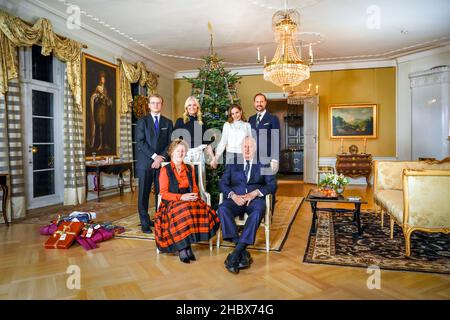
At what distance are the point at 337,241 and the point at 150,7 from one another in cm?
430

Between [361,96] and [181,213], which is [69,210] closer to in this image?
[181,213]

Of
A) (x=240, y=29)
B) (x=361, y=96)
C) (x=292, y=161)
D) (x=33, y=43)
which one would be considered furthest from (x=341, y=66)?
(x=33, y=43)

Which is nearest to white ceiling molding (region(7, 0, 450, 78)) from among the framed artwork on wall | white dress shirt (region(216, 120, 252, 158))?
the framed artwork on wall

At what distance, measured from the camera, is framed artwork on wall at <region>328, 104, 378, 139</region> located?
8.54 meters

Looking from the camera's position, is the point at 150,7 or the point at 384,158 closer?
the point at 150,7

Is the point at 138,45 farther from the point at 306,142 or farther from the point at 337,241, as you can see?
the point at 337,241

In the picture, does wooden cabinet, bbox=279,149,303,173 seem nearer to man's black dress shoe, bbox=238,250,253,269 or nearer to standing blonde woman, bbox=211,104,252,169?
standing blonde woman, bbox=211,104,252,169

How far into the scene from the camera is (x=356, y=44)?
7.14 meters

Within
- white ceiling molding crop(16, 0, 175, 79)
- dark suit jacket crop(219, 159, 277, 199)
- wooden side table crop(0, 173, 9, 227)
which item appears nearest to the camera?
dark suit jacket crop(219, 159, 277, 199)

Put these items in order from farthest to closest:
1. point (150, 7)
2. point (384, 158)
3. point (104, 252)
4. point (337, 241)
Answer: point (384, 158), point (150, 7), point (337, 241), point (104, 252)

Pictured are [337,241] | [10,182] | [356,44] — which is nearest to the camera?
[337,241]

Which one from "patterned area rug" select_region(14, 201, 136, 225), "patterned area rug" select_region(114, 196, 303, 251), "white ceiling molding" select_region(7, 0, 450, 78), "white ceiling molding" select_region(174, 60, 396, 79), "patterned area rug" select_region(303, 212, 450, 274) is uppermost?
"white ceiling molding" select_region(7, 0, 450, 78)

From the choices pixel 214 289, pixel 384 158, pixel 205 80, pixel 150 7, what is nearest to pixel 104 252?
pixel 214 289

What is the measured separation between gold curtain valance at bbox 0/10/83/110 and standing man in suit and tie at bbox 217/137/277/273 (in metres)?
3.47
